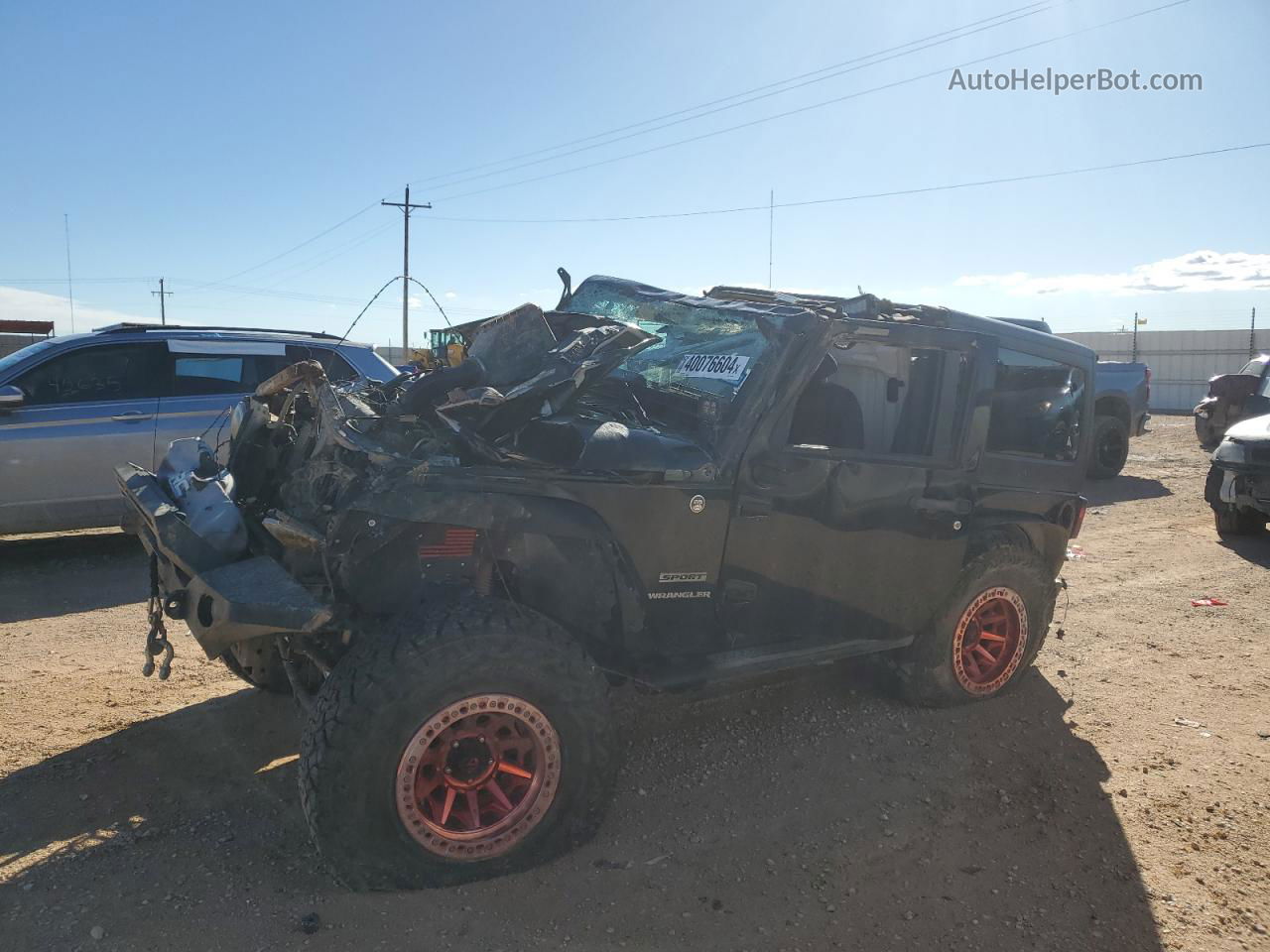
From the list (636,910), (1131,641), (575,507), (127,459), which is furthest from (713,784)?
(127,459)

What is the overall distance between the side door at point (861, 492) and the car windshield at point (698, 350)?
0.81 feet

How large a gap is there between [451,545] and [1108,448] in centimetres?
1206

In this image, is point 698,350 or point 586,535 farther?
point 698,350

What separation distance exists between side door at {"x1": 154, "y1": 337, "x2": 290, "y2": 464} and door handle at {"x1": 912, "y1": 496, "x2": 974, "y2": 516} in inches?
220

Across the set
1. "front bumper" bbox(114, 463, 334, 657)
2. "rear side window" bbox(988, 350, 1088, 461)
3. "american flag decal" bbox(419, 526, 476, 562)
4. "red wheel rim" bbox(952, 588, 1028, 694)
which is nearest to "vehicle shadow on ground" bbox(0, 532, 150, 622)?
"front bumper" bbox(114, 463, 334, 657)

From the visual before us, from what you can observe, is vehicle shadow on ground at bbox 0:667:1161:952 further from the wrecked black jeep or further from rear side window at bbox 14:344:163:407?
rear side window at bbox 14:344:163:407

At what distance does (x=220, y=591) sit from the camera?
9.59 ft

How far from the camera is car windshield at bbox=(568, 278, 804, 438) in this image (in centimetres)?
381

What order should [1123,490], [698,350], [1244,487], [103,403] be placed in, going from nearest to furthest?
[698,350] → [103,403] → [1244,487] → [1123,490]

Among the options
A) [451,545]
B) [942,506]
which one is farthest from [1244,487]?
[451,545]

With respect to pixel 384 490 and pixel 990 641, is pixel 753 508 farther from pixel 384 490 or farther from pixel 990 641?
pixel 990 641

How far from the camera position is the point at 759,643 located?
389 cm

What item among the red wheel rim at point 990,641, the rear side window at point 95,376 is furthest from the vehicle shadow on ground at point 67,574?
the red wheel rim at point 990,641

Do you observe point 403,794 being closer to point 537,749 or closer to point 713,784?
point 537,749
